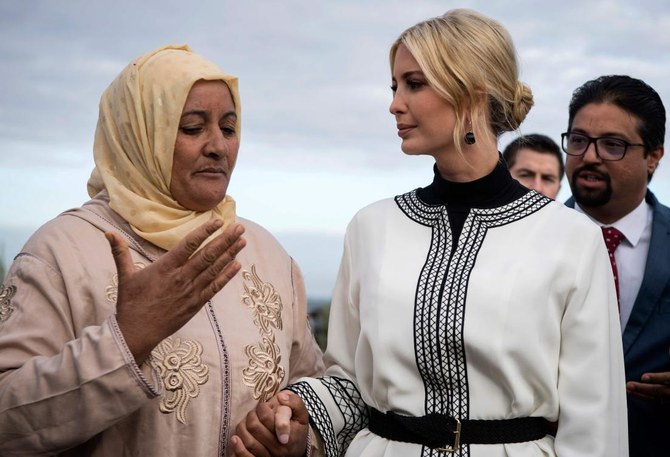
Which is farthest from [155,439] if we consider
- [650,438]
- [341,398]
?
[650,438]

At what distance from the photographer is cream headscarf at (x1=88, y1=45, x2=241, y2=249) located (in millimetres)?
3287

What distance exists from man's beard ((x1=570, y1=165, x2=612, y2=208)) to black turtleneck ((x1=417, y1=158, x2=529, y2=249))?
100cm

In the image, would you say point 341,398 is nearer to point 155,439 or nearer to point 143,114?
point 155,439

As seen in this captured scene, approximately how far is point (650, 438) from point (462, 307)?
136cm

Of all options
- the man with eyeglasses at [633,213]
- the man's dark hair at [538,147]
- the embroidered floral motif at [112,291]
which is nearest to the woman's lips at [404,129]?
the embroidered floral motif at [112,291]

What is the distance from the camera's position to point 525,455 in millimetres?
2992

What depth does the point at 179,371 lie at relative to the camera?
3.12 meters

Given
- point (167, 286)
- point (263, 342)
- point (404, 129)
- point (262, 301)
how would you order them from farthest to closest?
1. point (262, 301)
2. point (263, 342)
3. point (404, 129)
4. point (167, 286)

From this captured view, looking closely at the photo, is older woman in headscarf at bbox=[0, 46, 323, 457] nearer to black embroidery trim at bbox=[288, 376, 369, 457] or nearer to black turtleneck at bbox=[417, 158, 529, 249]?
black embroidery trim at bbox=[288, 376, 369, 457]

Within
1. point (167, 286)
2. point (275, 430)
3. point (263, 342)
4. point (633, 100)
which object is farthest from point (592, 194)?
point (167, 286)

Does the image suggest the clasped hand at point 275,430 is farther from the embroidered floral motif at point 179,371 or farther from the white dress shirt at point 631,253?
the white dress shirt at point 631,253

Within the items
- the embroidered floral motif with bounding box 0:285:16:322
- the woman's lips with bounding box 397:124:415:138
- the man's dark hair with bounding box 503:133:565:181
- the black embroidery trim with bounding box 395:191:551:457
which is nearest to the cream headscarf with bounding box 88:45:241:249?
the embroidered floral motif with bounding box 0:285:16:322

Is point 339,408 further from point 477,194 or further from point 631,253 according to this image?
point 631,253

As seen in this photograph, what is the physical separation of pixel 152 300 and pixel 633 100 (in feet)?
8.38
